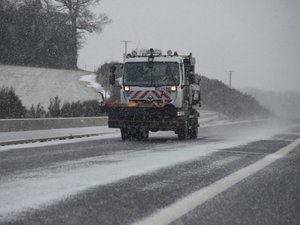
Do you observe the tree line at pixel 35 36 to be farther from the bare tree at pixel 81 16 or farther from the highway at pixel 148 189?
A: the highway at pixel 148 189

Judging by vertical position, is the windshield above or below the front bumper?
above

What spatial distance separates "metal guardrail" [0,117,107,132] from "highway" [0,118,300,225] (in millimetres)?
5587

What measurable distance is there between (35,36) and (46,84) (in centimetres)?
1321

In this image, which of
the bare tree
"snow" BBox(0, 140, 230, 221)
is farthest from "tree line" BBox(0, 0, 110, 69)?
"snow" BBox(0, 140, 230, 221)

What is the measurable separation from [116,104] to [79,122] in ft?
15.1

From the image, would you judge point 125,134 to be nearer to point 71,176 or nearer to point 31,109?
point 31,109

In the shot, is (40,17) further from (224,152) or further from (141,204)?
(141,204)

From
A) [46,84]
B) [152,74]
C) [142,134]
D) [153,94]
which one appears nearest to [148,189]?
[153,94]

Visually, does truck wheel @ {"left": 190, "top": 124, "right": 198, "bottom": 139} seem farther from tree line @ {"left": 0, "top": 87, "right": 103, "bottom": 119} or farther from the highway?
the highway

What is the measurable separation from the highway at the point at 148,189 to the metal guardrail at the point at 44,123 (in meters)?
5.59

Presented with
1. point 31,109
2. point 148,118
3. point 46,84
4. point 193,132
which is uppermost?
point 46,84

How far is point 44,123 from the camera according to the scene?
20500mm

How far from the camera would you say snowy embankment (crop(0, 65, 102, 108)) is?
39500 mm

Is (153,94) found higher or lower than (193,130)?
higher
